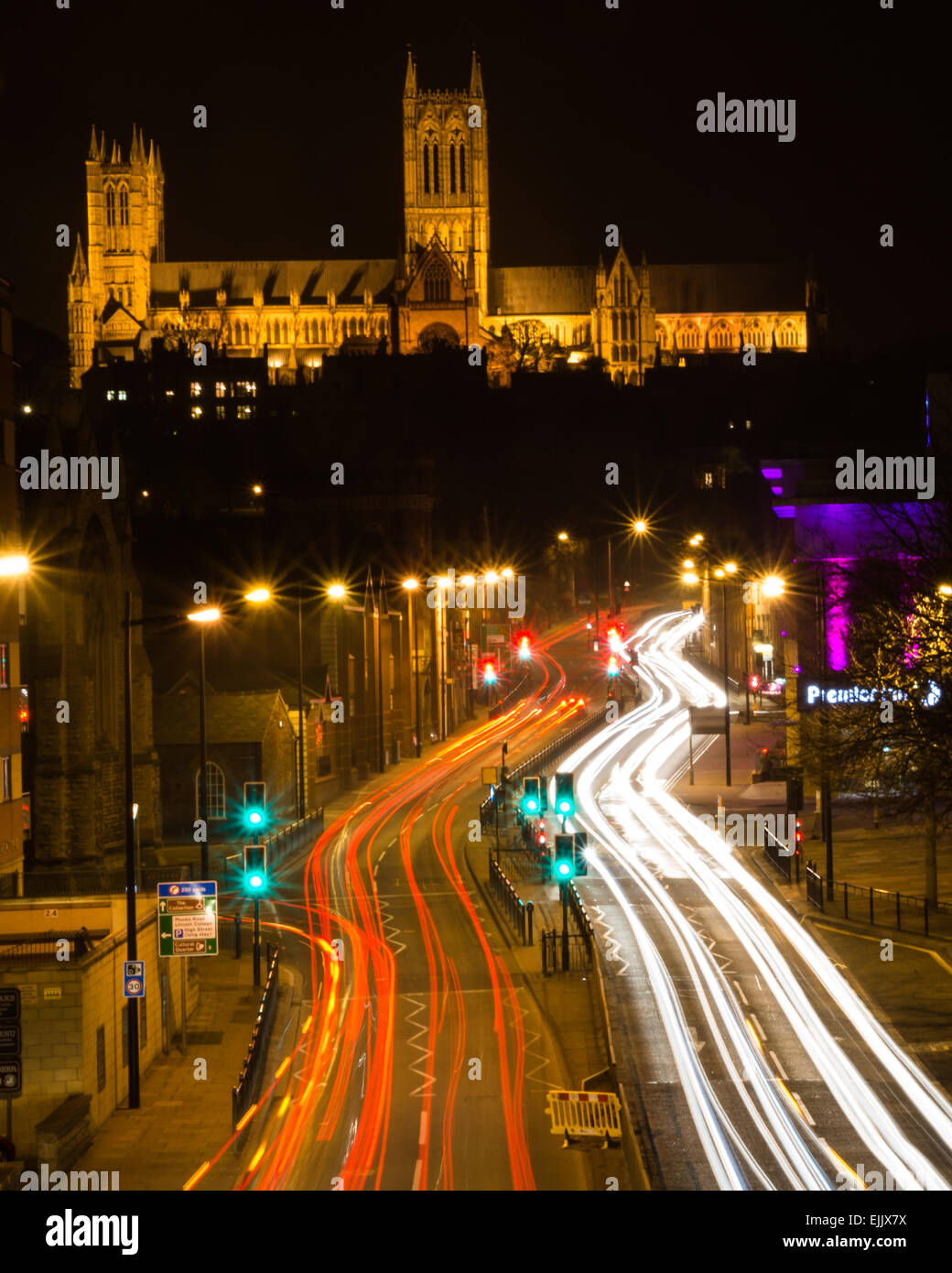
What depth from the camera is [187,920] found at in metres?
23.2

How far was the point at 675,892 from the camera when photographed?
3562 cm

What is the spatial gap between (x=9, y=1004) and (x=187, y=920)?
6062 millimetres

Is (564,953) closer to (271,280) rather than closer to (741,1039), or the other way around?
(741,1039)

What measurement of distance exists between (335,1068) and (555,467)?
120 metres

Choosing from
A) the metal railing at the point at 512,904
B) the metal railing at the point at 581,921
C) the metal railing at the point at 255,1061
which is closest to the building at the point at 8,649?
the metal railing at the point at 255,1061

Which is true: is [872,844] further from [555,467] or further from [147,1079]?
[555,467]

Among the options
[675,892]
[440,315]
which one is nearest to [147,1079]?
[675,892]

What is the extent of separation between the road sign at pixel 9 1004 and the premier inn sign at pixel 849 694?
64.9 feet

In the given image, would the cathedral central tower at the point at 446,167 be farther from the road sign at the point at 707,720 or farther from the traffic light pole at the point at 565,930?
the traffic light pole at the point at 565,930
